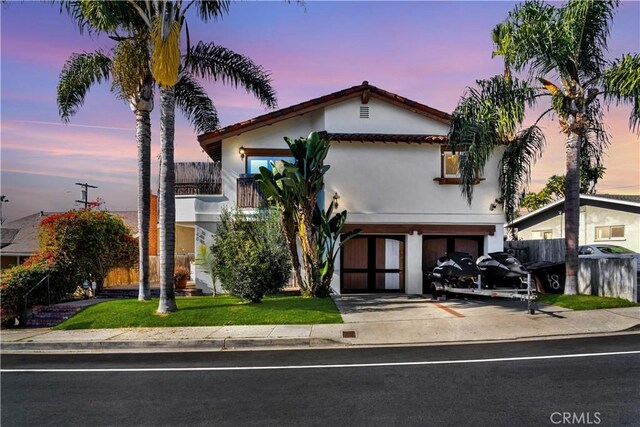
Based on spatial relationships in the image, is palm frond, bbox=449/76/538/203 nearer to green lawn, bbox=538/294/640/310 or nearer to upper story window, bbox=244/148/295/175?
green lawn, bbox=538/294/640/310

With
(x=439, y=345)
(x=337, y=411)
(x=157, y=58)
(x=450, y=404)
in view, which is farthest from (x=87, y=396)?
(x=157, y=58)

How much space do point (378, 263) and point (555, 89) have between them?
8.51 meters

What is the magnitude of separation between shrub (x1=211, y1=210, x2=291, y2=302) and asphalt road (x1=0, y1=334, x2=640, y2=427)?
13.9ft

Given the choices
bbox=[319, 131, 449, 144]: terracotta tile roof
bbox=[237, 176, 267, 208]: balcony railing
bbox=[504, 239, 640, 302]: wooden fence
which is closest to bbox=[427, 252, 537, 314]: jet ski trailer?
bbox=[504, 239, 640, 302]: wooden fence

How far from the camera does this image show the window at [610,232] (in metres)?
25.8

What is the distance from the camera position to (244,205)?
1714cm

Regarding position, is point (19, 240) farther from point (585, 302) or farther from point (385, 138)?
point (585, 302)

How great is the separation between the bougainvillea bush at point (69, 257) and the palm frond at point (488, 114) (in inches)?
489

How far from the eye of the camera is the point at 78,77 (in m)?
15.2

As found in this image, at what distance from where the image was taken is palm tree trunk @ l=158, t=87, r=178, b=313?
12.5 m

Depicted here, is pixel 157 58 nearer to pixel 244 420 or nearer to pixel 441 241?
pixel 244 420

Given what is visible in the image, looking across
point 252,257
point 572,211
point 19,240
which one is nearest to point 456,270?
point 572,211

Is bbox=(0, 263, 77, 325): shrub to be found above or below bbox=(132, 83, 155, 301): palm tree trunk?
below
